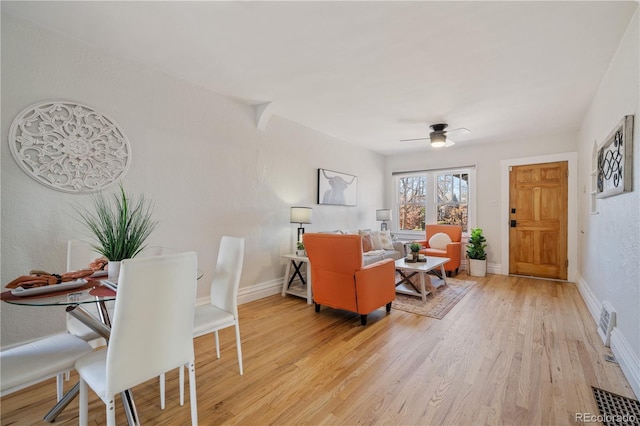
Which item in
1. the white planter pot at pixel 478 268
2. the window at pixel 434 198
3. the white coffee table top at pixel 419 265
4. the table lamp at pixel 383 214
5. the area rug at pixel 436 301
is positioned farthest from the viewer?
the table lamp at pixel 383 214

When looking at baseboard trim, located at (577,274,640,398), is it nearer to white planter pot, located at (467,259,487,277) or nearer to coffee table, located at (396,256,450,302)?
coffee table, located at (396,256,450,302)

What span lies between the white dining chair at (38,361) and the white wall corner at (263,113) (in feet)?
9.62

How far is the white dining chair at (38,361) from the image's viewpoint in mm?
1210

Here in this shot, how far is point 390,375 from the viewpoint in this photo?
200cm

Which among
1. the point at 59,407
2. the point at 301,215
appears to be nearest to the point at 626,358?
the point at 301,215

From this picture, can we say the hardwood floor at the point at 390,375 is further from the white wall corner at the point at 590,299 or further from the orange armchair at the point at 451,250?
the orange armchair at the point at 451,250

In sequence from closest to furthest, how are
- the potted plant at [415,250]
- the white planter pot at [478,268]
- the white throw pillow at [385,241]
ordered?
the potted plant at [415,250] → the white planter pot at [478,268] → the white throw pillow at [385,241]

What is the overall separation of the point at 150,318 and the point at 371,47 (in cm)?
246

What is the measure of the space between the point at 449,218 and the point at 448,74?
3829mm

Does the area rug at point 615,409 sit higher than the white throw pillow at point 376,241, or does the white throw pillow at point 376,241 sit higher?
the white throw pillow at point 376,241

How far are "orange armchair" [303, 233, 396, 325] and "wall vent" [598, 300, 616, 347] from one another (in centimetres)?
181

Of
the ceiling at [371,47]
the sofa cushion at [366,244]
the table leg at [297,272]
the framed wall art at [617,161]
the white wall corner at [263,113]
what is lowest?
the table leg at [297,272]

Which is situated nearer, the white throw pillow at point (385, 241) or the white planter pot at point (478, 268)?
the white planter pot at point (478, 268)

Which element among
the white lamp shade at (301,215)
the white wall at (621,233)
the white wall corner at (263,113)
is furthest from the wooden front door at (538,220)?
the white wall corner at (263,113)
